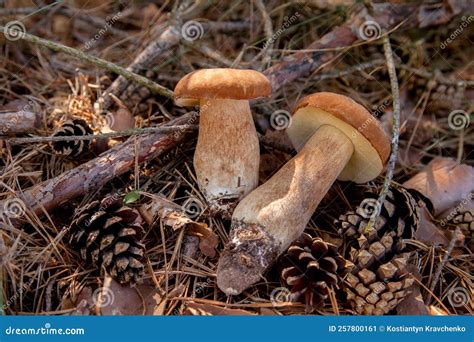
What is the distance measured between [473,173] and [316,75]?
116 cm

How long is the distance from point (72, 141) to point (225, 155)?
2.85 ft

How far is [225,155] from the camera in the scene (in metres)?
2.38

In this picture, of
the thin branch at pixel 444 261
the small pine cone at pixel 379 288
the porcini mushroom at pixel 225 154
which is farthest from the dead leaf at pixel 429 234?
the porcini mushroom at pixel 225 154

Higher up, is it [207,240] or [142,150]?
[142,150]

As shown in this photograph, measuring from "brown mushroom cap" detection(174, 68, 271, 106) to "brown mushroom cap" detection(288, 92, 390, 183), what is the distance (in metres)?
0.34

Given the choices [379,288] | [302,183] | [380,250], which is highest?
[302,183]

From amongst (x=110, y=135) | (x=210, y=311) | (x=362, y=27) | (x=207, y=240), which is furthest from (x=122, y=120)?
(x=362, y=27)

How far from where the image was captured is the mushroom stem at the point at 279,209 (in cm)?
209

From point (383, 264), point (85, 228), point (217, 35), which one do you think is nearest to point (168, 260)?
point (85, 228)

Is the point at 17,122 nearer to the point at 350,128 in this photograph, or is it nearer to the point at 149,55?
the point at 149,55

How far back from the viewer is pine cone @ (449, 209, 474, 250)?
2.45 m

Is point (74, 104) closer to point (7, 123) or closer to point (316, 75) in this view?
point (7, 123)

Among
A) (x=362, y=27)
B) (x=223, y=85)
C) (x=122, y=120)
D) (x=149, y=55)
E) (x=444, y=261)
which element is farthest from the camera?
(x=362, y=27)

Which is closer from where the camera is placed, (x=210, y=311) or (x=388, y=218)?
(x=210, y=311)
